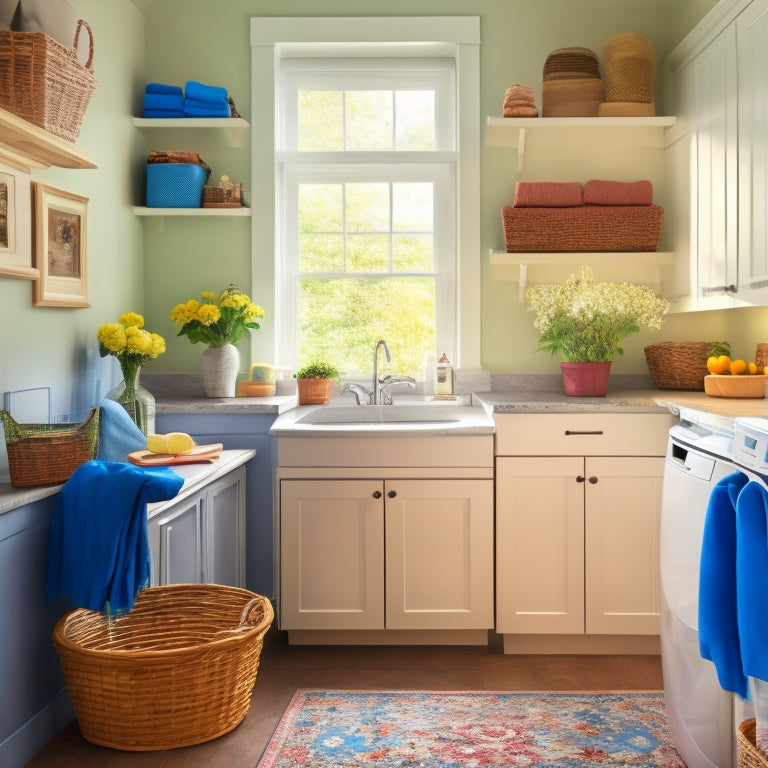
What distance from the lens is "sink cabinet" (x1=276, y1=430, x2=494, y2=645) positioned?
9.76ft

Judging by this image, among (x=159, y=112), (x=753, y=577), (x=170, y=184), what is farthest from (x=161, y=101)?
(x=753, y=577)

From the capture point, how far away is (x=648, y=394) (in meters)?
3.29

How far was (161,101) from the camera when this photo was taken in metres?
3.51

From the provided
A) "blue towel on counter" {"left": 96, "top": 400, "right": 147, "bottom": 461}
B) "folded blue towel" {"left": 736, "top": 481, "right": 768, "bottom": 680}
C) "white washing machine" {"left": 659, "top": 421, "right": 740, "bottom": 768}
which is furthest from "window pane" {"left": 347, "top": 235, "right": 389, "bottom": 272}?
"folded blue towel" {"left": 736, "top": 481, "right": 768, "bottom": 680}

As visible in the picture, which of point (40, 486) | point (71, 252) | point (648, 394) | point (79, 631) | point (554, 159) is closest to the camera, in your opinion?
point (40, 486)

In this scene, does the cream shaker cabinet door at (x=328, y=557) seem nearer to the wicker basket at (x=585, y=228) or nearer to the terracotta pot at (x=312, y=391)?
the terracotta pot at (x=312, y=391)

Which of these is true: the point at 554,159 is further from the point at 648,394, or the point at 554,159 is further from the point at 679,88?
the point at 648,394

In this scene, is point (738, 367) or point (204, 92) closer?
point (738, 367)

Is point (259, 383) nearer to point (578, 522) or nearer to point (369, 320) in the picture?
point (369, 320)

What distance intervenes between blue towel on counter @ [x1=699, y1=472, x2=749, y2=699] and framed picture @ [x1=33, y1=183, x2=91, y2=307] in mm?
2100

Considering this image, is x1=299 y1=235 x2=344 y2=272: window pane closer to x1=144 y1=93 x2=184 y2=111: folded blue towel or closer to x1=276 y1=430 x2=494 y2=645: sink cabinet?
x1=144 y1=93 x2=184 y2=111: folded blue towel

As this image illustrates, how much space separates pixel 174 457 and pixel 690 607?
5.26 feet

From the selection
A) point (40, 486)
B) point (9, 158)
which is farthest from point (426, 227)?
point (40, 486)

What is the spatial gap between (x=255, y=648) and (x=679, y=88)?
283 cm
